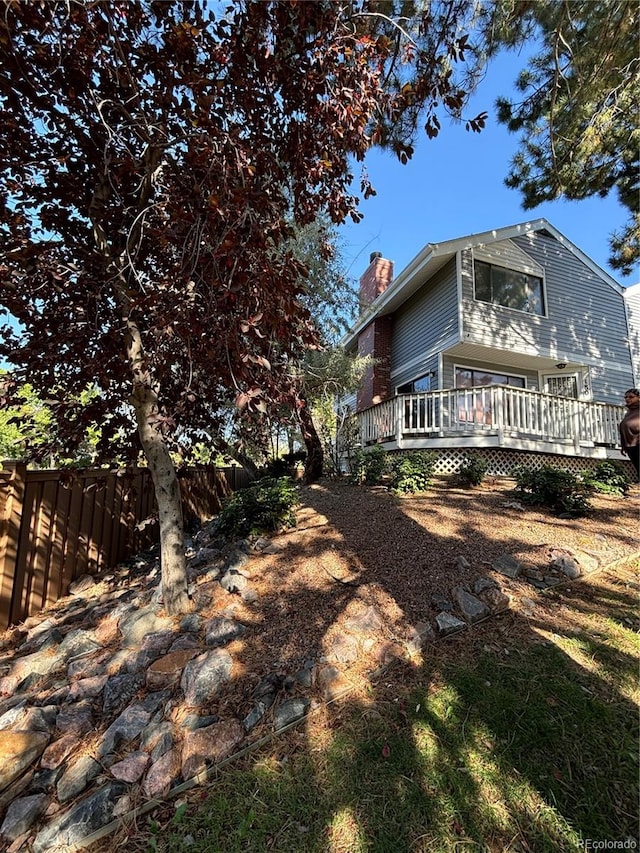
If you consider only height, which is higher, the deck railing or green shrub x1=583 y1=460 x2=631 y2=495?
the deck railing

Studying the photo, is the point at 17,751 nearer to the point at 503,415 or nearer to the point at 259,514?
the point at 259,514

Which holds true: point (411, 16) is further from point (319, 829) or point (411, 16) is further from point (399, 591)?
point (319, 829)

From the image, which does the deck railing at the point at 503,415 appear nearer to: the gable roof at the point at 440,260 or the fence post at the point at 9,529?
the gable roof at the point at 440,260

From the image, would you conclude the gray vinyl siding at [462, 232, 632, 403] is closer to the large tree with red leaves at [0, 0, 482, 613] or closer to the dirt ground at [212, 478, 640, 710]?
the dirt ground at [212, 478, 640, 710]

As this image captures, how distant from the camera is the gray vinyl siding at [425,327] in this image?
10789mm

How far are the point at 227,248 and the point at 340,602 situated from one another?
9.03ft

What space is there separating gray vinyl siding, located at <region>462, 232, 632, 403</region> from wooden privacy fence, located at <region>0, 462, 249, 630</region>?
933 centimetres

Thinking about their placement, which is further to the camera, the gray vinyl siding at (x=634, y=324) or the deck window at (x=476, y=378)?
the gray vinyl siding at (x=634, y=324)

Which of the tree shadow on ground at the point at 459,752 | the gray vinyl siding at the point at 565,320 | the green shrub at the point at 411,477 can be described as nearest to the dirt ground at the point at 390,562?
the tree shadow on ground at the point at 459,752

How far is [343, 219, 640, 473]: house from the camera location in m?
9.34

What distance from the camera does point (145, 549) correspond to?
18.2 feet

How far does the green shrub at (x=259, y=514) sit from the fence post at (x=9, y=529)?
2144 mm

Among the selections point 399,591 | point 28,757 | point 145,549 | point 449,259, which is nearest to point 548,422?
point 449,259

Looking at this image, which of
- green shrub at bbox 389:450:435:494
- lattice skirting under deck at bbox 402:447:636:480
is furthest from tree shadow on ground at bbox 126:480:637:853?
lattice skirting under deck at bbox 402:447:636:480
